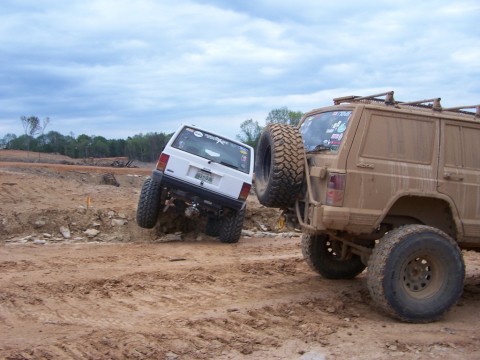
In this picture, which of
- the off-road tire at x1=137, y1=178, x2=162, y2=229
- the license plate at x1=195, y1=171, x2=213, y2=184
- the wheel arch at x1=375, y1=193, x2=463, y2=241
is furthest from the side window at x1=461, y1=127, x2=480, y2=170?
the off-road tire at x1=137, y1=178, x2=162, y2=229

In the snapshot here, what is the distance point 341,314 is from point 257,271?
220 centimetres

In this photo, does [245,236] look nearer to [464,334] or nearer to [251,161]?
[251,161]

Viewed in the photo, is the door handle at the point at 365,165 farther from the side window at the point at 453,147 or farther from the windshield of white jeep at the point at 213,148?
the windshield of white jeep at the point at 213,148

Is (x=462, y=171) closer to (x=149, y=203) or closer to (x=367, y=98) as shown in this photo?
(x=367, y=98)

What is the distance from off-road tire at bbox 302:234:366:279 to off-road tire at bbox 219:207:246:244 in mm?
3057

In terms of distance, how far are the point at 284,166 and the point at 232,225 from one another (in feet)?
15.2

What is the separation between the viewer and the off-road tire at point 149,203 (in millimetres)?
10211

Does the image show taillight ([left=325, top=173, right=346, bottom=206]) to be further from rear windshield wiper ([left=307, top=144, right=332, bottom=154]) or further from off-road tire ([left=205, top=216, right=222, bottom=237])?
off-road tire ([left=205, top=216, right=222, bottom=237])

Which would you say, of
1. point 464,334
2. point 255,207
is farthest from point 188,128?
point 464,334

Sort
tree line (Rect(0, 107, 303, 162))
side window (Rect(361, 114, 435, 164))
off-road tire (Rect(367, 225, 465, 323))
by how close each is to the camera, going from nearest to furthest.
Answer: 1. off-road tire (Rect(367, 225, 465, 323))
2. side window (Rect(361, 114, 435, 164))
3. tree line (Rect(0, 107, 303, 162))

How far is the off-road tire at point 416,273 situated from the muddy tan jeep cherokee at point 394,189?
0.01 m

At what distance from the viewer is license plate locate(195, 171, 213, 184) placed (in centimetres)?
984

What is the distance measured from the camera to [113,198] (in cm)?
1473

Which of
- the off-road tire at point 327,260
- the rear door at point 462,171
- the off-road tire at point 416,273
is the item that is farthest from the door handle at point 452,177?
the off-road tire at point 327,260
